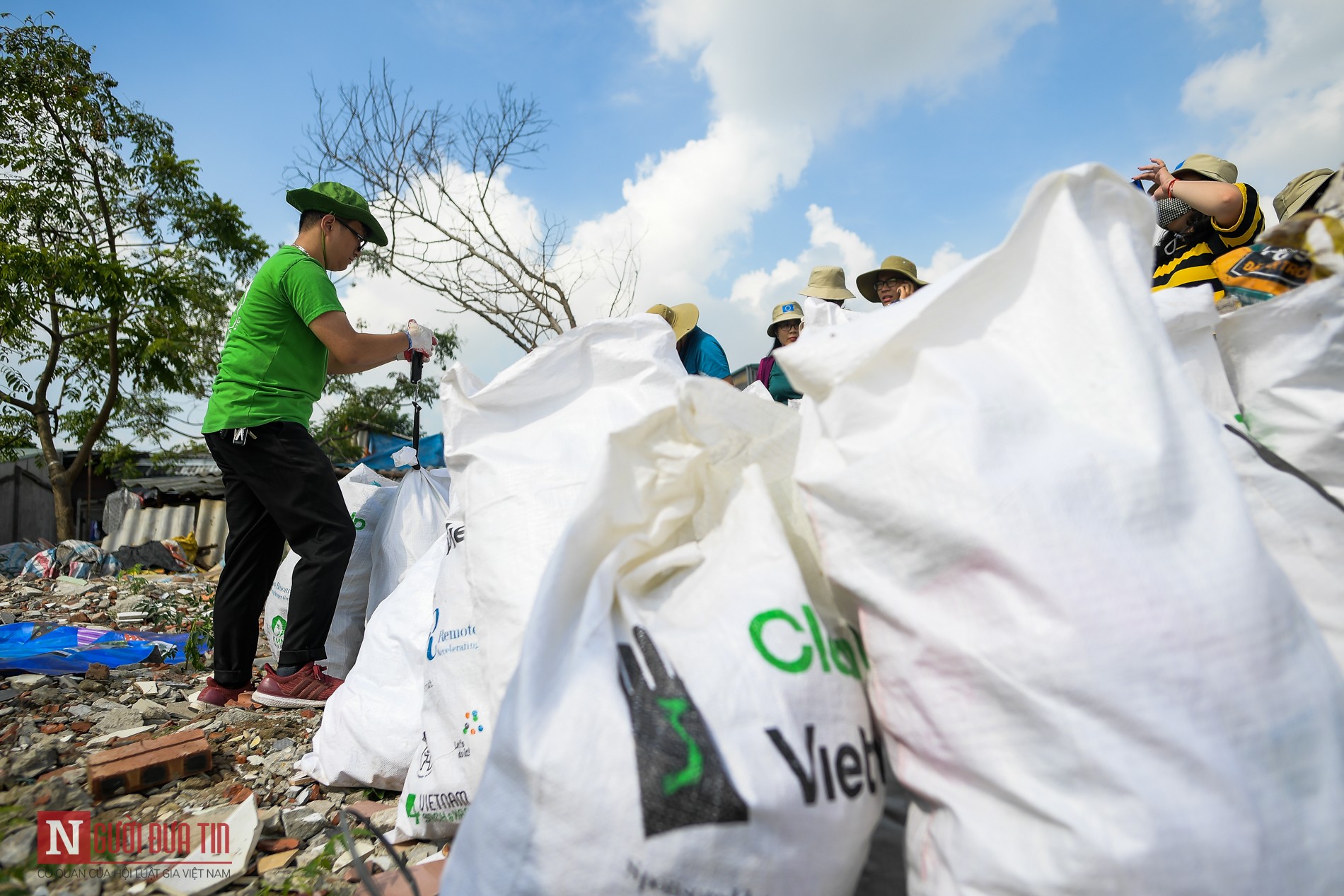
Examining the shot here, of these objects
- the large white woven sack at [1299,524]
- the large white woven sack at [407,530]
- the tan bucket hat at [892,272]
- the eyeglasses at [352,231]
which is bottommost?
the large white woven sack at [1299,524]

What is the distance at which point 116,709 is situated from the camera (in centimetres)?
192

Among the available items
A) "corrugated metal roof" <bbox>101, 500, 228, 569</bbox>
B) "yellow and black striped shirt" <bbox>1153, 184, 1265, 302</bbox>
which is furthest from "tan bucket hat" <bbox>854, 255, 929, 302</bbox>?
"corrugated metal roof" <bbox>101, 500, 228, 569</bbox>

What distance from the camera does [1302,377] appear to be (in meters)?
0.96

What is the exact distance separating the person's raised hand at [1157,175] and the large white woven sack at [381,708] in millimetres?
1865

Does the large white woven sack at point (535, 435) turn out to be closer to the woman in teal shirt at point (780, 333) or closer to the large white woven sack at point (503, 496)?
the large white woven sack at point (503, 496)

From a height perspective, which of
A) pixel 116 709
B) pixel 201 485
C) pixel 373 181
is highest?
pixel 373 181

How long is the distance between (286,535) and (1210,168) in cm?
247

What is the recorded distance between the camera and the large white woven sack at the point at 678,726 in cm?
65

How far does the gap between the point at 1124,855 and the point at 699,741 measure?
35cm

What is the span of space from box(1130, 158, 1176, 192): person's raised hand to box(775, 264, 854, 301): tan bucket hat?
1538 millimetres

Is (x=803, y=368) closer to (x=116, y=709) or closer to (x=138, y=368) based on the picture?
(x=116, y=709)

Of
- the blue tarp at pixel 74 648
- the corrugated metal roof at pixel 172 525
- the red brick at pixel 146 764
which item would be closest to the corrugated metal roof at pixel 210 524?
the corrugated metal roof at pixel 172 525

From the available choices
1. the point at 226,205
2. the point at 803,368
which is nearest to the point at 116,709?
the point at 803,368

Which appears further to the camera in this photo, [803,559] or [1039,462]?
[803,559]
